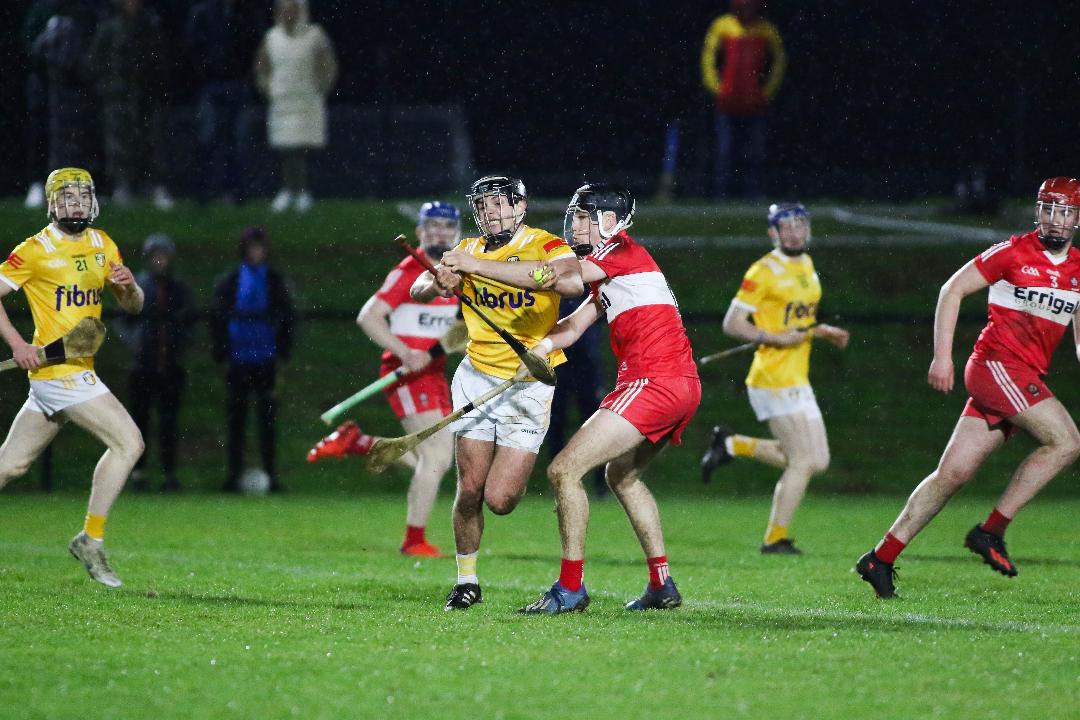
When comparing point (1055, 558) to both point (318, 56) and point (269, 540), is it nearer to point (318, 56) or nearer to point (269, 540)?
point (269, 540)

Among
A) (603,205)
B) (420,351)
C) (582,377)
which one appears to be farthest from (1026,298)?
(582,377)

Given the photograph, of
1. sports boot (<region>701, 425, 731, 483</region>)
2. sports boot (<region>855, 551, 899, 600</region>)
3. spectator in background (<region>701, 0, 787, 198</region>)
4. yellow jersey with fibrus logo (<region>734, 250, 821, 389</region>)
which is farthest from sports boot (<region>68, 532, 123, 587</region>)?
spectator in background (<region>701, 0, 787, 198</region>)

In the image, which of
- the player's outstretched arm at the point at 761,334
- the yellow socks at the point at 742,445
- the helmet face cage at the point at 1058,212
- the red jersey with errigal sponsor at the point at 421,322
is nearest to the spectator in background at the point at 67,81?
the red jersey with errigal sponsor at the point at 421,322

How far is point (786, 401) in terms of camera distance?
11188 mm

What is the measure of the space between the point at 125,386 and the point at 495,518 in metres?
4.95

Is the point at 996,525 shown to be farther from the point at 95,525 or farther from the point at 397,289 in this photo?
the point at 95,525

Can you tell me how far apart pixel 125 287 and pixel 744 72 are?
38.4ft

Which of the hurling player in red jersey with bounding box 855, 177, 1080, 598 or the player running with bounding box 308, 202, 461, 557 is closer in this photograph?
the hurling player in red jersey with bounding box 855, 177, 1080, 598

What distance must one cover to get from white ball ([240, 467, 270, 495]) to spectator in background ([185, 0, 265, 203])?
5.22 m

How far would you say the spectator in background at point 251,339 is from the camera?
→ 14773mm

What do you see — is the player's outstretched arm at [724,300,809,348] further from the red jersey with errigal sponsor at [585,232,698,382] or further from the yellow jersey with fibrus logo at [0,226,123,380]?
the yellow jersey with fibrus logo at [0,226,123,380]

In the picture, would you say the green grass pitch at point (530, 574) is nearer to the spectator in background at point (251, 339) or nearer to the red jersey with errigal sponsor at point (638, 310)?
the spectator in background at point (251, 339)

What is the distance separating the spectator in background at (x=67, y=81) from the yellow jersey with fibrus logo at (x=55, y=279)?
33.6ft

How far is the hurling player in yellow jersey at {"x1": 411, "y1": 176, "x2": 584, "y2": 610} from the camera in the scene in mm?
8086
